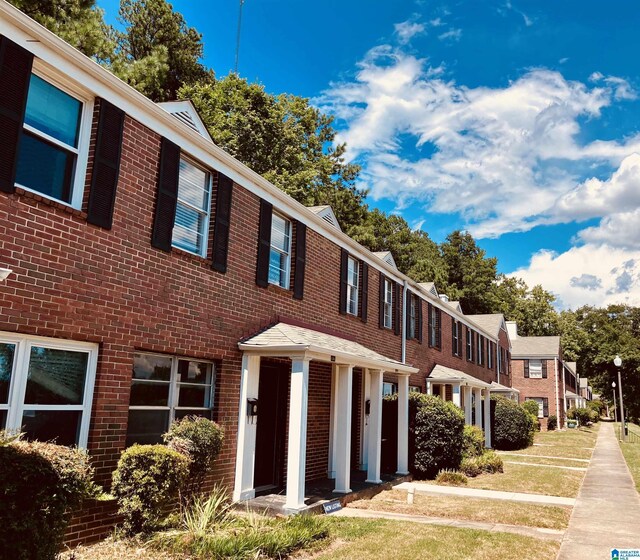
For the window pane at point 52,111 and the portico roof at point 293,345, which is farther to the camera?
the portico roof at point 293,345

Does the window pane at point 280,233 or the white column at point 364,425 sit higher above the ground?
the window pane at point 280,233

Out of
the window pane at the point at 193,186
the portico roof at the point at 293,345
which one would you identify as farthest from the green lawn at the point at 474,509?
the window pane at the point at 193,186

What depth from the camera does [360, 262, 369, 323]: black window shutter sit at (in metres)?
15.9

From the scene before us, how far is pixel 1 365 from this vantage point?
6090 mm

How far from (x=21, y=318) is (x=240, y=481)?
16.5 feet

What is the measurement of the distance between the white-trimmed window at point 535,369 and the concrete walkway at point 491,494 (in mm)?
34634

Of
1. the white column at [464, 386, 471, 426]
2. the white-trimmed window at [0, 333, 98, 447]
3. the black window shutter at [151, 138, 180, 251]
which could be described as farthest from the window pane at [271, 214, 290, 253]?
the white column at [464, 386, 471, 426]

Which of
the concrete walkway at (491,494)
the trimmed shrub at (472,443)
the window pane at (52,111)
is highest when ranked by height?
the window pane at (52,111)

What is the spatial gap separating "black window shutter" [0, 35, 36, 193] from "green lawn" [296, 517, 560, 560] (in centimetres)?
585

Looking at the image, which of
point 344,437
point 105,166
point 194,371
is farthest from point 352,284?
point 105,166

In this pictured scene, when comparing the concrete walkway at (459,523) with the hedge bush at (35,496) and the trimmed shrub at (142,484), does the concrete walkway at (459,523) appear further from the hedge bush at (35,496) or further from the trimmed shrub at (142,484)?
the hedge bush at (35,496)

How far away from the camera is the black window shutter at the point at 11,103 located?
6055mm

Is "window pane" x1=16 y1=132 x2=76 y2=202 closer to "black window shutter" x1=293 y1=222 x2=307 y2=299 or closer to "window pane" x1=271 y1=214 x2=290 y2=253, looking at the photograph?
"window pane" x1=271 y1=214 x2=290 y2=253

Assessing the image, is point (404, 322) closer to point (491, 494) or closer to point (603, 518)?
point (491, 494)
